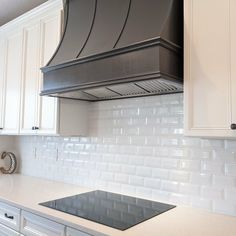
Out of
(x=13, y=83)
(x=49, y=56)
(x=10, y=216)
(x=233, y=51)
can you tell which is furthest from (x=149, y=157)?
(x=13, y=83)

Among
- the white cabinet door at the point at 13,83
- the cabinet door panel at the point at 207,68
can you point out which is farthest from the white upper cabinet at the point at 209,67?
the white cabinet door at the point at 13,83

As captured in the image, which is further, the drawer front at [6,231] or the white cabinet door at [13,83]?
the white cabinet door at [13,83]

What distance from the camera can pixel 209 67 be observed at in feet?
4.53

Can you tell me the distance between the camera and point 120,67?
1.53 m

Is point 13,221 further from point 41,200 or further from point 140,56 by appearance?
point 140,56

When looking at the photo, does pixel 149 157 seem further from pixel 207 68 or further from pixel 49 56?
pixel 49 56

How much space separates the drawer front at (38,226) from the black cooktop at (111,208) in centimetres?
10

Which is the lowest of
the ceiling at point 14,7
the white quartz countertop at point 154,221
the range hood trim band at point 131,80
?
the white quartz countertop at point 154,221

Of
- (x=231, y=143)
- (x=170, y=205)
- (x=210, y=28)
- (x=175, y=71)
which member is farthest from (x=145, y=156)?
(x=210, y=28)

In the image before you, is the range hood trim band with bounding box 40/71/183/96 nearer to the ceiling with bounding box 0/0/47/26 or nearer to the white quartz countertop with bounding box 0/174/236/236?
the white quartz countertop with bounding box 0/174/236/236

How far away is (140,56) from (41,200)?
1.25 metres

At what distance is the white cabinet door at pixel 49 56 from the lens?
219 cm

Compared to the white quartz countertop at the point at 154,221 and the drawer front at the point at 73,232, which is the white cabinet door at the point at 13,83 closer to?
the white quartz countertop at the point at 154,221

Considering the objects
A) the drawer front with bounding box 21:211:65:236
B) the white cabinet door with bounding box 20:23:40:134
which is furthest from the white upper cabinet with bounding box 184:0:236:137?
the white cabinet door with bounding box 20:23:40:134
